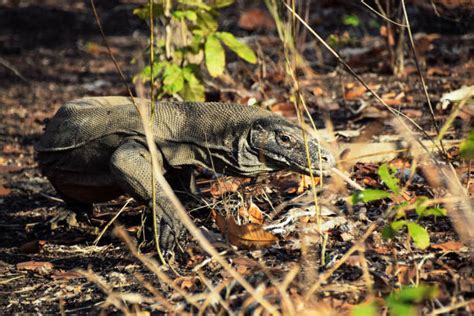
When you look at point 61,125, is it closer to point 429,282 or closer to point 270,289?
point 270,289

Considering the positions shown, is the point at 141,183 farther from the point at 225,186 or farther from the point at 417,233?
the point at 417,233

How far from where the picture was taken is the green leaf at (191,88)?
7230mm

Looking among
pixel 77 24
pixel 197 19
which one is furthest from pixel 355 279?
pixel 77 24

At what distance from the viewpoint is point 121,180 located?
521 cm

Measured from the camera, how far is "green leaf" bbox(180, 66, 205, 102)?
23.7ft

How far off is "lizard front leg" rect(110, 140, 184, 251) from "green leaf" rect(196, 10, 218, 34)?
2085 millimetres

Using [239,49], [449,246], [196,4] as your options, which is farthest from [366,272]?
[196,4]

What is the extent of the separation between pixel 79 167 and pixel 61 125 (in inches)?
13.0

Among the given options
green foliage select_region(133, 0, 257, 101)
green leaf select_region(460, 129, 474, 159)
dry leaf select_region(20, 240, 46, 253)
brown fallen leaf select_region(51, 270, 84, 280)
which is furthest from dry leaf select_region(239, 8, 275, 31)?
green leaf select_region(460, 129, 474, 159)

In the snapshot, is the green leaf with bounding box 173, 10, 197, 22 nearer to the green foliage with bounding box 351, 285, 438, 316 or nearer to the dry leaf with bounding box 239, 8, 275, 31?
the green foliage with bounding box 351, 285, 438, 316

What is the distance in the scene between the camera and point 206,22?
23.2 ft

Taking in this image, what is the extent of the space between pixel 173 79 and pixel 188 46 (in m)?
0.29

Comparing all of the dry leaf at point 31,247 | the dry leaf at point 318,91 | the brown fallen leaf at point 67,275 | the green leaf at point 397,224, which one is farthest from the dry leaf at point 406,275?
the dry leaf at point 318,91

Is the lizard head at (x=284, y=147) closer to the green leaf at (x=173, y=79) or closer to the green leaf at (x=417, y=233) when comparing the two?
the green leaf at (x=417, y=233)
